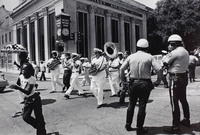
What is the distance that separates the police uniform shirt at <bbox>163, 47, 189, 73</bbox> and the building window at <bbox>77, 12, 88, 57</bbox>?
21.8 meters

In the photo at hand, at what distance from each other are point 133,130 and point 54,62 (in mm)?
6417

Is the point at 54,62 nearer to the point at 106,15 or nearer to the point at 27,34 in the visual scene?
the point at 106,15

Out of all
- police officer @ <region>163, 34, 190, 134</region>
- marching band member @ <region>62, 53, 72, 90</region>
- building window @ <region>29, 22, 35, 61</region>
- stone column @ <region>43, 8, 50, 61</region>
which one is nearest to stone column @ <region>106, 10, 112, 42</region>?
stone column @ <region>43, 8, 50, 61</region>

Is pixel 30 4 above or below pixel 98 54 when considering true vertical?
above

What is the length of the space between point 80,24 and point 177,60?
22618mm

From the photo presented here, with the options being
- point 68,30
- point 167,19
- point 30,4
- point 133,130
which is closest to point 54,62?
point 133,130

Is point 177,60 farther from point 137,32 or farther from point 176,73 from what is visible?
point 137,32

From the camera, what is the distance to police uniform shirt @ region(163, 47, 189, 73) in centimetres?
439

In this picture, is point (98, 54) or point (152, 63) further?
point (98, 54)

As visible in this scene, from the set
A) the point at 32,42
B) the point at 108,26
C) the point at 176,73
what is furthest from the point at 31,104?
the point at 32,42

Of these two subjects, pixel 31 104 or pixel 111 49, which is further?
pixel 111 49

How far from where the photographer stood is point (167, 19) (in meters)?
35.0

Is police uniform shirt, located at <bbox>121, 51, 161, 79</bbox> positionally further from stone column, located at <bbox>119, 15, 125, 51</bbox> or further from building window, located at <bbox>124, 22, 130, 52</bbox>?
building window, located at <bbox>124, 22, 130, 52</bbox>

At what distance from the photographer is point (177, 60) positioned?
14.5 ft
